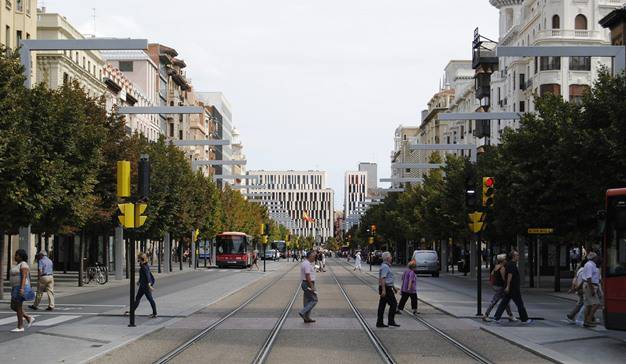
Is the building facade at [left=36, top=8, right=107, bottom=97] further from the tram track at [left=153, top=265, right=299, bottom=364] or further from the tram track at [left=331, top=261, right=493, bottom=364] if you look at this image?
the tram track at [left=331, top=261, right=493, bottom=364]

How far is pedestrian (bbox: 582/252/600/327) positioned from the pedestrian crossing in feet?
40.7

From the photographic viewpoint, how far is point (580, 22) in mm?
87750

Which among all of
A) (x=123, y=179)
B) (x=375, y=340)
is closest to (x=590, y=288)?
(x=375, y=340)

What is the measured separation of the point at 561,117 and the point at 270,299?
1477 cm

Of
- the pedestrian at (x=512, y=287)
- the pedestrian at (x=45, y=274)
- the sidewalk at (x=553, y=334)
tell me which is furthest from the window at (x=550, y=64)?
the pedestrian at (x=45, y=274)

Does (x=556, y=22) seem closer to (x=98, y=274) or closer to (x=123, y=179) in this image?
(x=98, y=274)

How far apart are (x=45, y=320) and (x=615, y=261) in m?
13.7

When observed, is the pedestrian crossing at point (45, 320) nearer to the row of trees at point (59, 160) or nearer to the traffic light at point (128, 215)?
the traffic light at point (128, 215)

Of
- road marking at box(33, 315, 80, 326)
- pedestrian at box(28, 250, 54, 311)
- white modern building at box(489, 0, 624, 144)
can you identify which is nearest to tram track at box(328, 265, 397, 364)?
road marking at box(33, 315, 80, 326)

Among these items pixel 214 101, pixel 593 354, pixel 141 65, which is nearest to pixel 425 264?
pixel 593 354

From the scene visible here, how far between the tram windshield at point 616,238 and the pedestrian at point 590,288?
2939 millimetres

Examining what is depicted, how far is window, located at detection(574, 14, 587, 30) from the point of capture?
8762cm

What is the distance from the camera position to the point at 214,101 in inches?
7805

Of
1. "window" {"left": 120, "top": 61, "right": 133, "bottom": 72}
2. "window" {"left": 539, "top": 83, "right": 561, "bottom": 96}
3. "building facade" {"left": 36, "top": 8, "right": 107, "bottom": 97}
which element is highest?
"window" {"left": 120, "top": 61, "right": 133, "bottom": 72}
